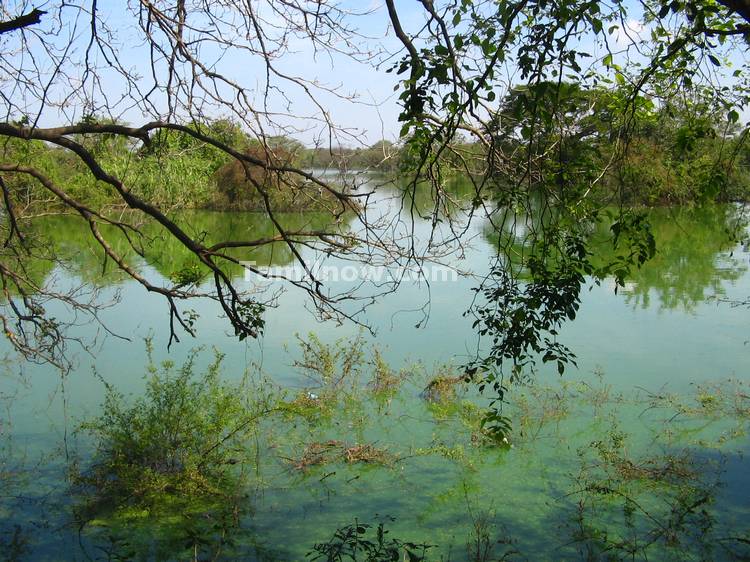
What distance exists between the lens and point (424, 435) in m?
4.14

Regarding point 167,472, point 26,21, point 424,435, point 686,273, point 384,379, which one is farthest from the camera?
point 686,273

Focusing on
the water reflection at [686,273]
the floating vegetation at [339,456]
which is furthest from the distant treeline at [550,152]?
the water reflection at [686,273]

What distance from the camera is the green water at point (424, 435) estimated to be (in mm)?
3131

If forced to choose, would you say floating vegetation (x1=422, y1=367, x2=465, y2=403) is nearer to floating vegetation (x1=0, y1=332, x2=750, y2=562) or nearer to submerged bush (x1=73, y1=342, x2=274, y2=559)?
floating vegetation (x1=0, y1=332, x2=750, y2=562)

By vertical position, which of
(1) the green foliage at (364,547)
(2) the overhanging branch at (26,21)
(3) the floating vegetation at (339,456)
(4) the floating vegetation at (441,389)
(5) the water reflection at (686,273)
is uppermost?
(2) the overhanging branch at (26,21)

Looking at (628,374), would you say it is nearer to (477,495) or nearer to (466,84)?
(477,495)

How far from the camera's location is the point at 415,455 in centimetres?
389

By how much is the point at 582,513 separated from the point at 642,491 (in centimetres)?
39

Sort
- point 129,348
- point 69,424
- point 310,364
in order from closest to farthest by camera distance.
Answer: point 69,424
point 310,364
point 129,348

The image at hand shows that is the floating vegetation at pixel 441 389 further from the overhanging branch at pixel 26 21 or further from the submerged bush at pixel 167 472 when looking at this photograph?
the overhanging branch at pixel 26 21

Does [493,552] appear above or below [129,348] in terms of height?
below

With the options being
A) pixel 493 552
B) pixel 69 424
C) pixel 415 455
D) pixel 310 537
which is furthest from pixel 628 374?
pixel 69 424

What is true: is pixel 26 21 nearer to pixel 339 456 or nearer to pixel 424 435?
pixel 339 456

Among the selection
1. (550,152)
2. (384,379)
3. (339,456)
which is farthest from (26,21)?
(384,379)
